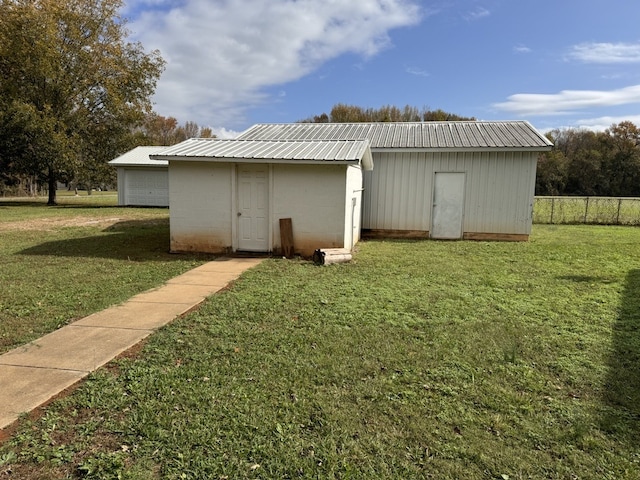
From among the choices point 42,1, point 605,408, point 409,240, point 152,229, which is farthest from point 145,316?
point 42,1

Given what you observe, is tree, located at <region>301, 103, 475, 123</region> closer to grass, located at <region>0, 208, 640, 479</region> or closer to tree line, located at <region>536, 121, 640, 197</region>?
tree line, located at <region>536, 121, 640, 197</region>

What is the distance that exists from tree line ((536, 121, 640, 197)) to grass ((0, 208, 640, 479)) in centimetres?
3865

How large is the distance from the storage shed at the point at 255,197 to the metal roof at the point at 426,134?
3944mm

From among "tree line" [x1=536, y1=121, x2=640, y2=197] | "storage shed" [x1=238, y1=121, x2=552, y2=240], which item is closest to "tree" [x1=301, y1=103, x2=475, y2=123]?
"tree line" [x1=536, y1=121, x2=640, y2=197]

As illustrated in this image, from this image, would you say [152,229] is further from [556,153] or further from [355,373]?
[556,153]

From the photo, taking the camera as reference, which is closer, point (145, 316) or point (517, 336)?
point (517, 336)

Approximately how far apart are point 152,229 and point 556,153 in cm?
4044

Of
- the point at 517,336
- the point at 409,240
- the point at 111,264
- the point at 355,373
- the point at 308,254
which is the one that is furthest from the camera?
the point at 409,240

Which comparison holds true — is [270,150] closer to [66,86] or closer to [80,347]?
[80,347]

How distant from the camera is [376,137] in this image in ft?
46.2

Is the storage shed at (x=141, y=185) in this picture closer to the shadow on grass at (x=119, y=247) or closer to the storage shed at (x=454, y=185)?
the shadow on grass at (x=119, y=247)

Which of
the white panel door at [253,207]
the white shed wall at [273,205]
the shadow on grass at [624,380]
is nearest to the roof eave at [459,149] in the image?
the white shed wall at [273,205]

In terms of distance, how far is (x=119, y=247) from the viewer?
10.5 m

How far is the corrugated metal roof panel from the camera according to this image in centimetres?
902
